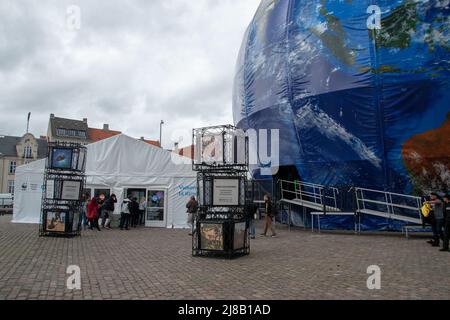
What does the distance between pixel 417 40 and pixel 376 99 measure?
2498 millimetres

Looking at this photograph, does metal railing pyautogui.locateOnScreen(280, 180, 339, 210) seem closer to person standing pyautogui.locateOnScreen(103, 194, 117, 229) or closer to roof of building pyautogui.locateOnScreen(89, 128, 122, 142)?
person standing pyautogui.locateOnScreen(103, 194, 117, 229)

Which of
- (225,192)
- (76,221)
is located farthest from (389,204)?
(76,221)

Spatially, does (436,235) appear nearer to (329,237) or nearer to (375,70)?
(329,237)

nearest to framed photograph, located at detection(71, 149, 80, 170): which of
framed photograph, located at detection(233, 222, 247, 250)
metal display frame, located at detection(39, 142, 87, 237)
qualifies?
metal display frame, located at detection(39, 142, 87, 237)

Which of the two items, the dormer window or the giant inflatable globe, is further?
the dormer window

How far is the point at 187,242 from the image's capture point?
12.3 m

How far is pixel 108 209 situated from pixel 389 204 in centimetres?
1144

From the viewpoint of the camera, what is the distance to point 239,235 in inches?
375

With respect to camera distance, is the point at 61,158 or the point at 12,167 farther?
the point at 12,167

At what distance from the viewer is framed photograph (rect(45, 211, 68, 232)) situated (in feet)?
43.6

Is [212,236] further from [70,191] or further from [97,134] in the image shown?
[97,134]

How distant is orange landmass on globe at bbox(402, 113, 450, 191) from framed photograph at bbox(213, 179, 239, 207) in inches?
314

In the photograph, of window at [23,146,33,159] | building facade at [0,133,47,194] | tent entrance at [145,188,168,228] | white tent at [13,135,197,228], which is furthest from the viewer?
window at [23,146,33,159]

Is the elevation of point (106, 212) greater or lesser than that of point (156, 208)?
lesser
